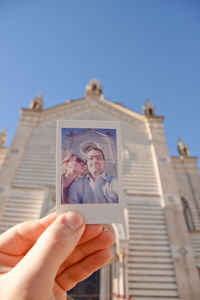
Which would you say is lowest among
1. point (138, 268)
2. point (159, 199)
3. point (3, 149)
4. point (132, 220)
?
point (138, 268)

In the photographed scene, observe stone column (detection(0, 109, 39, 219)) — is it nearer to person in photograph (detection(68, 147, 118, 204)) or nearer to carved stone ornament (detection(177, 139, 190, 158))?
person in photograph (detection(68, 147, 118, 204))

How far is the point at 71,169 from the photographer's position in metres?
2.33

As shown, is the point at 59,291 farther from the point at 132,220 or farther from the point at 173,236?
the point at 173,236

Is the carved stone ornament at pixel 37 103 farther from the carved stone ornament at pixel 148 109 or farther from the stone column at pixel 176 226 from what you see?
the stone column at pixel 176 226

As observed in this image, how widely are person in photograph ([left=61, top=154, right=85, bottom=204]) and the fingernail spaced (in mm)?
369

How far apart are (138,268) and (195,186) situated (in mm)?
8575

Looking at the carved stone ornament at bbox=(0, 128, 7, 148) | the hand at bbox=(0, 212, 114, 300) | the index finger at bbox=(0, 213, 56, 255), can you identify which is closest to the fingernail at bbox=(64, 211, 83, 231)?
the hand at bbox=(0, 212, 114, 300)

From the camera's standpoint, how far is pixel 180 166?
14945 millimetres

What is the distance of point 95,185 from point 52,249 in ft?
3.06

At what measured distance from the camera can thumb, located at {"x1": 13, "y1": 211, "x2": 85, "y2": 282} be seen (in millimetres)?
1426

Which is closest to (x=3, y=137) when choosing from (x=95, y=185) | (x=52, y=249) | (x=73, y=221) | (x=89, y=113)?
(x=89, y=113)

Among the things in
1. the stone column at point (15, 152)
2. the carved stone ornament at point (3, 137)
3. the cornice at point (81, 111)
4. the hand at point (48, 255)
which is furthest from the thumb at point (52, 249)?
the carved stone ornament at point (3, 137)

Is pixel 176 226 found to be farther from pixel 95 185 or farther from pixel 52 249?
pixel 52 249

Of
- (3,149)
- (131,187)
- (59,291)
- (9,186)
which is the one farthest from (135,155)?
(59,291)
